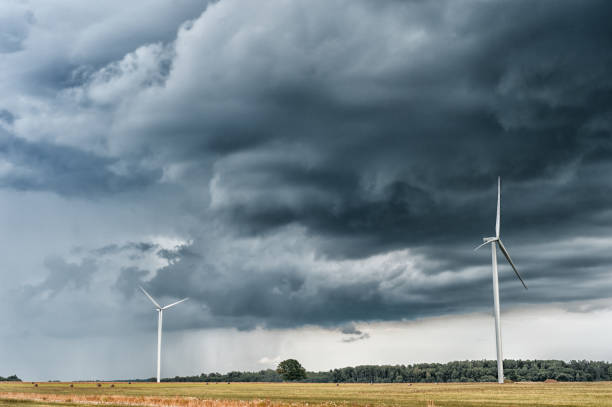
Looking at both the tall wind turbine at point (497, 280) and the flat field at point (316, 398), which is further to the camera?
the tall wind turbine at point (497, 280)

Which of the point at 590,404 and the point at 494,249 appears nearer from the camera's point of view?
the point at 590,404

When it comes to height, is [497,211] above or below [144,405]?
above

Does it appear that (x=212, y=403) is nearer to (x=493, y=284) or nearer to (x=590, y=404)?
(x=590, y=404)

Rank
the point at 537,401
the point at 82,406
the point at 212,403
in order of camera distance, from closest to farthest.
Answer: the point at 82,406
the point at 212,403
the point at 537,401

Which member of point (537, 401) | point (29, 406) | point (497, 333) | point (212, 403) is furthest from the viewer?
point (497, 333)

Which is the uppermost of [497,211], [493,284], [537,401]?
[497,211]

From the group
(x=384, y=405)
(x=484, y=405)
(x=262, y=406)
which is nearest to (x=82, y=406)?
(x=262, y=406)

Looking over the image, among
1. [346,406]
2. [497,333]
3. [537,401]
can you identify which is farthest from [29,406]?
[497,333]

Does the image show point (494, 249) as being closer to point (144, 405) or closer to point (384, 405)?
point (384, 405)

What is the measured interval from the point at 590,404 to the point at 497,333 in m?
78.9

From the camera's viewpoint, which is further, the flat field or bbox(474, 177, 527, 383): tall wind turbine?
bbox(474, 177, 527, 383): tall wind turbine

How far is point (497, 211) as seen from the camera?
502 feet

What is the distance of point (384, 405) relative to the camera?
6881 centimetres

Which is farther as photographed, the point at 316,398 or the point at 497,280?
the point at 497,280
